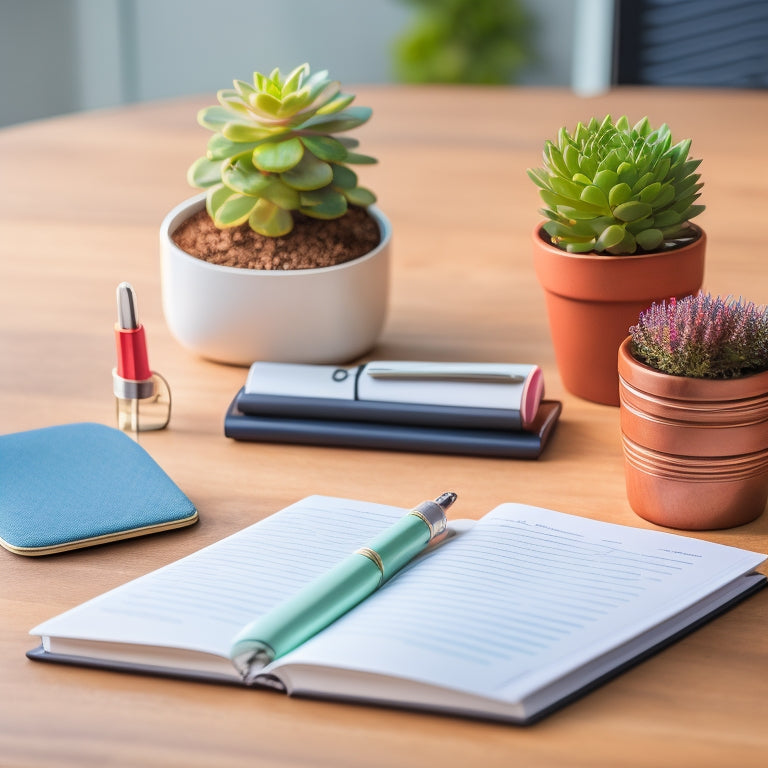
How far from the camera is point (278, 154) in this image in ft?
3.09

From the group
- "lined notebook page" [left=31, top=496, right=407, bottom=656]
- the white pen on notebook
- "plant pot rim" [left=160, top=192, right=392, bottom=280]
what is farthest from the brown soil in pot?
"lined notebook page" [left=31, top=496, right=407, bottom=656]

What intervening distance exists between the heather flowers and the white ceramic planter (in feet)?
1.13

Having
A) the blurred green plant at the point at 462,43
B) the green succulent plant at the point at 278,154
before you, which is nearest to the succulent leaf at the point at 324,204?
the green succulent plant at the point at 278,154

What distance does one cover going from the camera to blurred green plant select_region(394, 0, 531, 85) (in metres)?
4.48

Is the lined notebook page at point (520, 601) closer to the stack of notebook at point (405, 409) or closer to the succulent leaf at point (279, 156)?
the stack of notebook at point (405, 409)

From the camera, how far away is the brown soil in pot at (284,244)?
1002mm

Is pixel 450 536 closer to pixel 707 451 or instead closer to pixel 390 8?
pixel 707 451

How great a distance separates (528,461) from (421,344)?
259 millimetres

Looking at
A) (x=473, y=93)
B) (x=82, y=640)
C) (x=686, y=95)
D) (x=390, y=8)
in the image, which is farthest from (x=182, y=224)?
(x=390, y=8)

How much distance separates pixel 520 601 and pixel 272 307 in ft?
1.44

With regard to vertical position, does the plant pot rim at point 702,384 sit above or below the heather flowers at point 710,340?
below

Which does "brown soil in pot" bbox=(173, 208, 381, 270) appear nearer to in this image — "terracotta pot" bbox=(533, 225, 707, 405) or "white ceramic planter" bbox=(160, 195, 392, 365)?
"white ceramic planter" bbox=(160, 195, 392, 365)

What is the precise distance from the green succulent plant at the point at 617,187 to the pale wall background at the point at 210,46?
3.95m

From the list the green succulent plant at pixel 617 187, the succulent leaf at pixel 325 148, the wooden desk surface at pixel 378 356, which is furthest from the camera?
the succulent leaf at pixel 325 148
